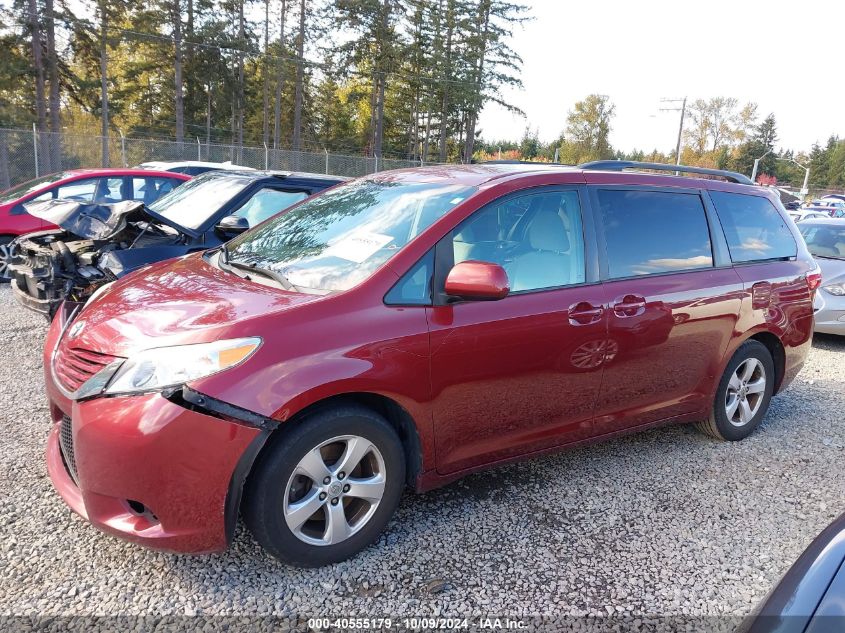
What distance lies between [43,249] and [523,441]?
436cm

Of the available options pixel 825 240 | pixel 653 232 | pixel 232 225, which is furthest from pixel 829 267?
pixel 232 225

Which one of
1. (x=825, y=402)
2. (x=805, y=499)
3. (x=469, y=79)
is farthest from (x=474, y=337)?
(x=469, y=79)

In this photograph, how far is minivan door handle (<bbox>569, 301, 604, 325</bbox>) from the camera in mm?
3047

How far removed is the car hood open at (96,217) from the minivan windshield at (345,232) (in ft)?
5.66

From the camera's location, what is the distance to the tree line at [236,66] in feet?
74.6

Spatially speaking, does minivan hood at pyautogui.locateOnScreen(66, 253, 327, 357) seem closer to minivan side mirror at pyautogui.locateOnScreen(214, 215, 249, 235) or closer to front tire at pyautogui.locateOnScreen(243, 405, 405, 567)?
front tire at pyautogui.locateOnScreen(243, 405, 405, 567)

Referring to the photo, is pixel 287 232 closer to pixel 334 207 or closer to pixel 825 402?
pixel 334 207

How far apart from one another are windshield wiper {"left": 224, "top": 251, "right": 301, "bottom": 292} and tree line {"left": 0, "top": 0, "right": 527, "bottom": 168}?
23568 mm

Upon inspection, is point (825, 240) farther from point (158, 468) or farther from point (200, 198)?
point (158, 468)

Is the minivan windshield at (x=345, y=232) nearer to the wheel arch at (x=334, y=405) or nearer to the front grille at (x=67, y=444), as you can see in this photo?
the wheel arch at (x=334, y=405)

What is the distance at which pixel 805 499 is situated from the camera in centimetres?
342

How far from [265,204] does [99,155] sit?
15928 millimetres

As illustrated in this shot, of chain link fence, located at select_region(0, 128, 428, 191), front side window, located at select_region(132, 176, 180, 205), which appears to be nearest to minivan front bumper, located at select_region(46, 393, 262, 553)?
front side window, located at select_region(132, 176, 180, 205)

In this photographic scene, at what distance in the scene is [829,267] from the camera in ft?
24.6
